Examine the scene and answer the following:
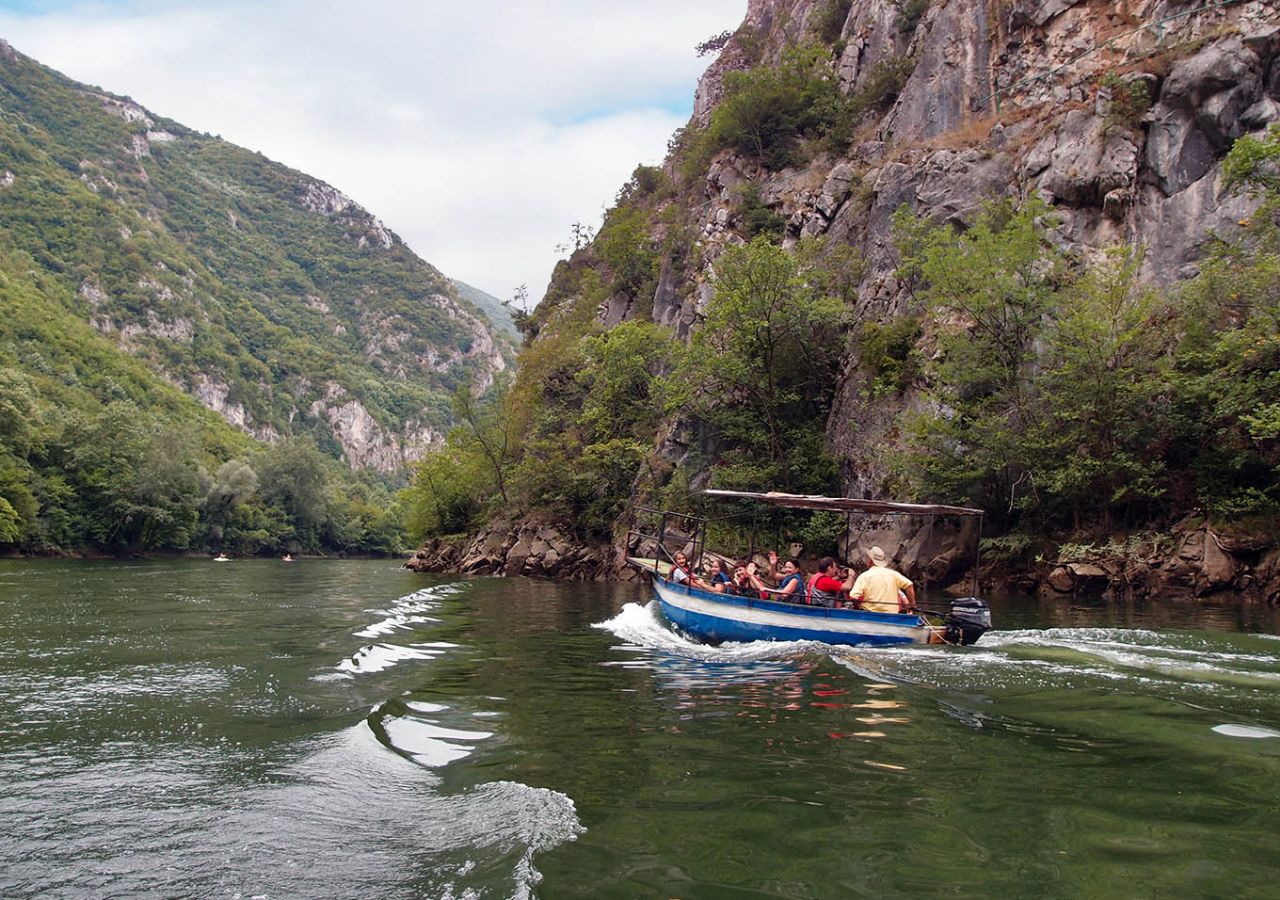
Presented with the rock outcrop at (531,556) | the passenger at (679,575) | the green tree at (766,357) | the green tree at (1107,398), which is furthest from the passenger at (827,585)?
the rock outcrop at (531,556)

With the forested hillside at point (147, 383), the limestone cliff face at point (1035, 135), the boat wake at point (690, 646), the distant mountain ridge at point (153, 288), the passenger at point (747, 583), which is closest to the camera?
the boat wake at point (690, 646)

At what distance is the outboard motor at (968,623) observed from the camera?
13.0 metres

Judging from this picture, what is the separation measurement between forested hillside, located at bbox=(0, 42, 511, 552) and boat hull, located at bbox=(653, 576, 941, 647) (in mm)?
35160


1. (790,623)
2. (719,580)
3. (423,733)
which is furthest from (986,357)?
(423,733)

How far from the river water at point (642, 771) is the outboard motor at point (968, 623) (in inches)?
28.6

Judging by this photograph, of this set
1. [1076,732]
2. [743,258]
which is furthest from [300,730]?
[743,258]

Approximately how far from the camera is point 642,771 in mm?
5816

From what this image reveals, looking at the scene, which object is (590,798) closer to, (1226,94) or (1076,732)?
(1076,732)

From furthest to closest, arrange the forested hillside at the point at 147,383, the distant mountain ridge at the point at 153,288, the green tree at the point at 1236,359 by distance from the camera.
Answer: the distant mountain ridge at the point at 153,288 < the forested hillside at the point at 147,383 < the green tree at the point at 1236,359

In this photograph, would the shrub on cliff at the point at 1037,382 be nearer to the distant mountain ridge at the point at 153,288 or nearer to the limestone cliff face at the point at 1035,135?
the limestone cliff face at the point at 1035,135

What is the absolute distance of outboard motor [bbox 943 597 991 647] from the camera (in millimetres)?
13047

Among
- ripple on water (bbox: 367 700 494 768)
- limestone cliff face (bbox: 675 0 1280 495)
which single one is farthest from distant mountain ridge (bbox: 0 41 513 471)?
ripple on water (bbox: 367 700 494 768)

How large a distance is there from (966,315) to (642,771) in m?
26.5

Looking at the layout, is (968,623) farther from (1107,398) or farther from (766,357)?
(766,357)
